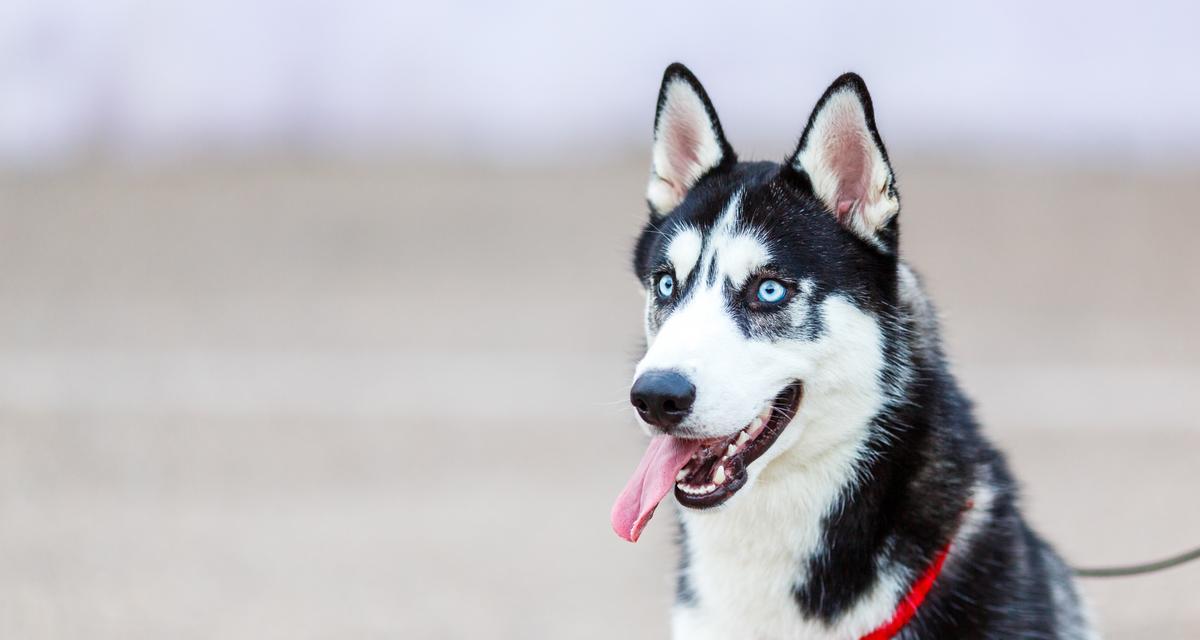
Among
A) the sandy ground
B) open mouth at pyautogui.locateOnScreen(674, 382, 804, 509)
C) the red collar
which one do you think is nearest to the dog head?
open mouth at pyautogui.locateOnScreen(674, 382, 804, 509)

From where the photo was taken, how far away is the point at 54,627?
605 cm

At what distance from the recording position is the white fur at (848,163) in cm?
348

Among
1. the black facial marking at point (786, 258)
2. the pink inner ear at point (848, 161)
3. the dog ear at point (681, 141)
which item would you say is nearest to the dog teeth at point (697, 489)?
the black facial marking at point (786, 258)

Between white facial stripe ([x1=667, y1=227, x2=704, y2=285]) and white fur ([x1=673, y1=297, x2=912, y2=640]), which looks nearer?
white fur ([x1=673, y1=297, x2=912, y2=640])

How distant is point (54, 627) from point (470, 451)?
404cm

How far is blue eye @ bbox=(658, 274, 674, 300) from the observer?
362cm

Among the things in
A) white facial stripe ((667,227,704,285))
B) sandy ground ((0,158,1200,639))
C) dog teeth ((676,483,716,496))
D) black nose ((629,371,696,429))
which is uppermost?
white facial stripe ((667,227,704,285))

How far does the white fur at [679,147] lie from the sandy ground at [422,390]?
19.2 inches

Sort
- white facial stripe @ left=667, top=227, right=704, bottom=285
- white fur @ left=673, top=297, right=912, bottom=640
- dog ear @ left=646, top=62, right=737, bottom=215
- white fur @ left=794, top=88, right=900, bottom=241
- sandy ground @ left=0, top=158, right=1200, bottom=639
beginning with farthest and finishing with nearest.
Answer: sandy ground @ left=0, top=158, right=1200, bottom=639, dog ear @ left=646, top=62, right=737, bottom=215, white facial stripe @ left=667, top=227, right=704, bottom=285, white fur @ left=794, top=88, right=900, bottom=241, white fur @ left=673, top=297, right=912, bottom=640

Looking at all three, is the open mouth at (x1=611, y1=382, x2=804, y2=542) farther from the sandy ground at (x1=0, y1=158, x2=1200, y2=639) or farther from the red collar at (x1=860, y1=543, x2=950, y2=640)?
the sandy ground at (x1=0, y1=158, x2=1200, y2=639)

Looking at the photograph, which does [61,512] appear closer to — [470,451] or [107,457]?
[107,457]

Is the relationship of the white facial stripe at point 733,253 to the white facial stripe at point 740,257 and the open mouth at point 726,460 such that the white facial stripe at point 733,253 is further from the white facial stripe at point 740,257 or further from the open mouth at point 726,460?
the open mouth at point 726,460

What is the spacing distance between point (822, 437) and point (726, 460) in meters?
0.28

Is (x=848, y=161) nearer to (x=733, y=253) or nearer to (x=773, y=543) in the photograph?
(x=733, y=253)
